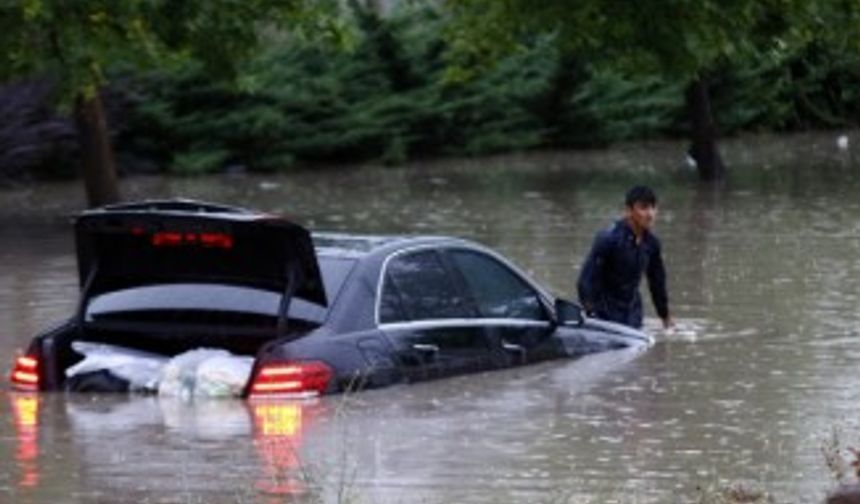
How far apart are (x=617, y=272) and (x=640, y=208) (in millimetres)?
537

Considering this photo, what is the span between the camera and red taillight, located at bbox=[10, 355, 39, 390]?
13492 mm

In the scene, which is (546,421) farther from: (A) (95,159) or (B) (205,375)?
(A) (95,159)

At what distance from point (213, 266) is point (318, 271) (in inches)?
25.6

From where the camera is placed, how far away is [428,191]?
34031 mm

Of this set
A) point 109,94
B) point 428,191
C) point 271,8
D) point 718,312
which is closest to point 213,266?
point 718,312

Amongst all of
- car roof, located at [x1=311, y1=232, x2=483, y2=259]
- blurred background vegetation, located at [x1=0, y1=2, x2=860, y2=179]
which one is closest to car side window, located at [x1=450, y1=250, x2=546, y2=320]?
car roof, located at [x1=311, y1=232, x2=483, y2=259]

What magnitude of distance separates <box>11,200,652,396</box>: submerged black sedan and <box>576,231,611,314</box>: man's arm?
1.86 m

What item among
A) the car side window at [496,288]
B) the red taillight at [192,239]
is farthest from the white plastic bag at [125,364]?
the car side window at [496,288]

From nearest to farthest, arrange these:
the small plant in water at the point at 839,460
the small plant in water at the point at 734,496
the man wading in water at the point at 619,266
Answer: the small plant in water at the point at 734,496 < the small plant in water at the point at 839,460 < the man wading in water at the point at 619,266

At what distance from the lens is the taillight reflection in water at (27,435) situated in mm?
10906

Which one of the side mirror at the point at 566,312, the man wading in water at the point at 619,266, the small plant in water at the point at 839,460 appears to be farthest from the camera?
the man wading in water at the point at 619,266

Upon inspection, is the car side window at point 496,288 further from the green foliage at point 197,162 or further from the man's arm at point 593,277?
the green foliage at point 197,162

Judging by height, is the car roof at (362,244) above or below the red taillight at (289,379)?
above

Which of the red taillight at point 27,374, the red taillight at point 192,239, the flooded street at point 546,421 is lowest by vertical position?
the flooded street at point 546,421
